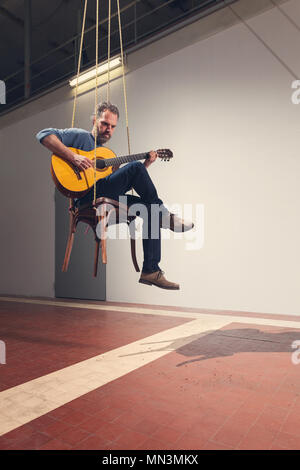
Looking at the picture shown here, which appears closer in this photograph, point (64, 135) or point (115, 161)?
point (64, 135)

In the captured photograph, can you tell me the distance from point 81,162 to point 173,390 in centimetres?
197

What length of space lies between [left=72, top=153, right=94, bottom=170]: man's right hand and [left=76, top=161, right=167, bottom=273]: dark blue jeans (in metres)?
0.15

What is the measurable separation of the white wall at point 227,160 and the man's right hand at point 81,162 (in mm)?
3273

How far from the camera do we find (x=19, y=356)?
420cm

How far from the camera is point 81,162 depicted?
8.41 feet

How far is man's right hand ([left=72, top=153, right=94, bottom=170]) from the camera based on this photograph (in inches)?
100

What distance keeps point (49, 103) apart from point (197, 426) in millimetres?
8267

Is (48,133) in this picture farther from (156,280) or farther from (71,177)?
(156,280)

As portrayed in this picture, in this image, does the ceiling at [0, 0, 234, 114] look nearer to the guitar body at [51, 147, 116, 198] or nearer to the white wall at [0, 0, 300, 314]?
the white wall at [0, 0, 300, 314]

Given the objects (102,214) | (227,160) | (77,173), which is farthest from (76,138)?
(227,160)

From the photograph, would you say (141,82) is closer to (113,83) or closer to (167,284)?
(113,83)

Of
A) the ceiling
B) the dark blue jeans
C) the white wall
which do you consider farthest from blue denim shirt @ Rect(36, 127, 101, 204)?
the ceiling

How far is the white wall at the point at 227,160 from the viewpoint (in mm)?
6074
